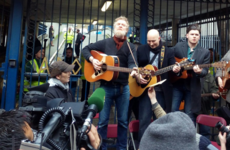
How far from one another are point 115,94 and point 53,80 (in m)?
1.05

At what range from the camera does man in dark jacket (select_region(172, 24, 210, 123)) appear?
3926 millimetres

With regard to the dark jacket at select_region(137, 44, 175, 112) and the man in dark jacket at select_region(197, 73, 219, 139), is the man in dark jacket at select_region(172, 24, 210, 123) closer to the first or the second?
the dark jacket at select_region(137, 44, 175, 112)

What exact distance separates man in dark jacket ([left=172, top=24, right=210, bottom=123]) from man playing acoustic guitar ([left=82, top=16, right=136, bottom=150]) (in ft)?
2.60

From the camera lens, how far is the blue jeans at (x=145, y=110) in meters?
3.72

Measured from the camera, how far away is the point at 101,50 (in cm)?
396

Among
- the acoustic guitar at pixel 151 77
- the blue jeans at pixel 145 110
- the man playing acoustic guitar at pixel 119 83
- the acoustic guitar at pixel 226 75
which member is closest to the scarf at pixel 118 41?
the man playing acoustic guitar at pixel 119 83

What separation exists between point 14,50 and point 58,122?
398 cm

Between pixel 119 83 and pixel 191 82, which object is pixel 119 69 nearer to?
pixel 119 83

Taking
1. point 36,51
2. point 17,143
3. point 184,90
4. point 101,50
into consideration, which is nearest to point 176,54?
point 184,90

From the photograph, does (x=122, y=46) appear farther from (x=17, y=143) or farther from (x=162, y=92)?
(x=17, y=143)

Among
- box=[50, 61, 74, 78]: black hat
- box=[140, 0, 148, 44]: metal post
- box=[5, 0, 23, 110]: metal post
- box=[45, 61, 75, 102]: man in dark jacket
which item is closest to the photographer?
box=[45, 61, 75, 102]: man in dark jacket

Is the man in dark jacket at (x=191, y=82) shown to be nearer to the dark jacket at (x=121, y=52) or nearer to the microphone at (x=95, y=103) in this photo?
the dark jacket at (x=121, y=52)

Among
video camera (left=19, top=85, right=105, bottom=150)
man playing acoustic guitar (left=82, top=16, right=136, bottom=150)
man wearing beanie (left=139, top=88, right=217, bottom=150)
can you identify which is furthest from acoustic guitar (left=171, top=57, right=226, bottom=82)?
man wearing beanie (left=139, top=88, right=217, bottom=150)

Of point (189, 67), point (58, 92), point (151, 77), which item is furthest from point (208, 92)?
point (58, 92)
